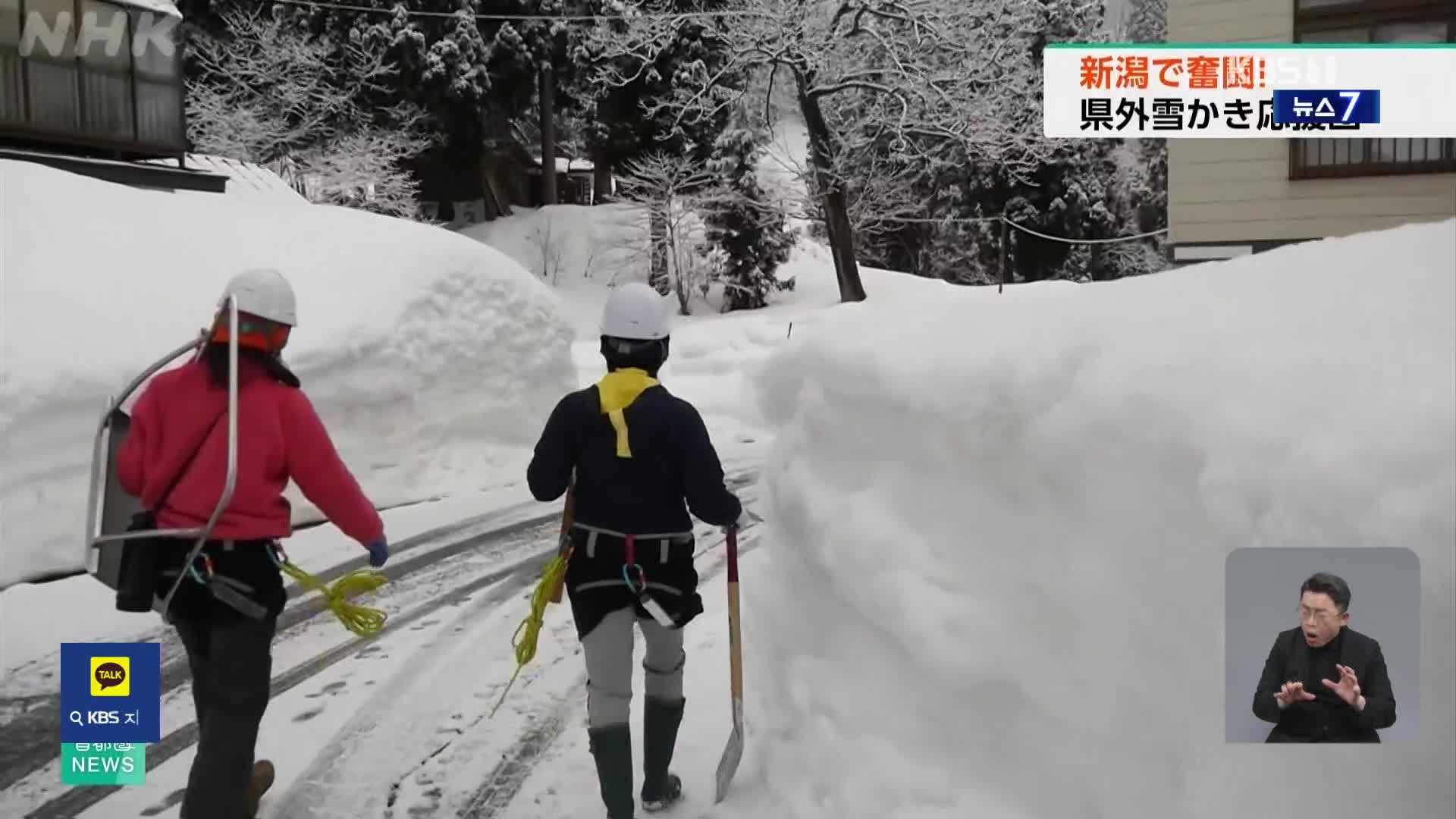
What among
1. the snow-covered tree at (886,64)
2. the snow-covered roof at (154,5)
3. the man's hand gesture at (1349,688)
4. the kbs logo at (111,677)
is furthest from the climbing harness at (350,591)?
the snow-covered tree at (886,64)

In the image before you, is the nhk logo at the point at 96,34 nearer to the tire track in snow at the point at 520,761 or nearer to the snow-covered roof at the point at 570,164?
the tire track in snow at the point at 520,761

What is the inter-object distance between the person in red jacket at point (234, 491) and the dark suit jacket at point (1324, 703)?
2.31 meters

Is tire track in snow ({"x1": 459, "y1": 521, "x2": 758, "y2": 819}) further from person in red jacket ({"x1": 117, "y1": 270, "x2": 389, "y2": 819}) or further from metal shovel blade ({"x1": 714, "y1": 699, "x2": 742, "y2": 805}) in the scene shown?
person in red jacket ({"x1": 117, "y1": 270, "x2": 389, "y2": 819})

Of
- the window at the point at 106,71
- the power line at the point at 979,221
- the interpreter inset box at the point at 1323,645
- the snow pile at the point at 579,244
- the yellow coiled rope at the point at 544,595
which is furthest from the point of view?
the snow pile at the point at 579,244

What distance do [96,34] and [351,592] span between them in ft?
37.9

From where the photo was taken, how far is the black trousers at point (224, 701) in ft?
10.3

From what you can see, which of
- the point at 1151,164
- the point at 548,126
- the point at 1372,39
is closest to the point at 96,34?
the point at 1372,39

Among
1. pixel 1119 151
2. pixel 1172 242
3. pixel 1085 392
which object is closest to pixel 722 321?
pixel 1172 242

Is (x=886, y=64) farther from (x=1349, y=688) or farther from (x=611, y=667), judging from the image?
(x=1349, y=688)

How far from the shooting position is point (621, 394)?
3473 mm

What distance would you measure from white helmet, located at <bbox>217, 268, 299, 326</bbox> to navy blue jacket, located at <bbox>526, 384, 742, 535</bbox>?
0.84m

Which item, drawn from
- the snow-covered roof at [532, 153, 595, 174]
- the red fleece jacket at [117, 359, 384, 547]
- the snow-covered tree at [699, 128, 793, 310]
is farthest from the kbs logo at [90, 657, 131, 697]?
the snow-covered roof at [532, 153, 595, 174]

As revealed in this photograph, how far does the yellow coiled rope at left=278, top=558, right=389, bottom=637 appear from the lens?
354cm

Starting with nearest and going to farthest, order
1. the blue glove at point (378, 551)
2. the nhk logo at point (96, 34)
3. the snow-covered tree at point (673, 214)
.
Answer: the blue glove at point (378, 551)
the nhk logo at point (96, 34)
the snow-covered tree at point (673, 214)
